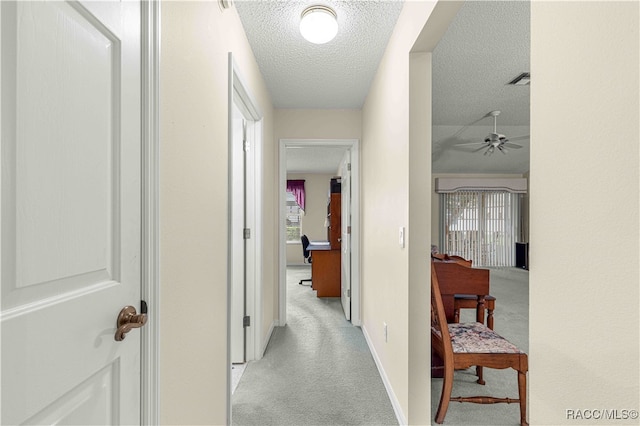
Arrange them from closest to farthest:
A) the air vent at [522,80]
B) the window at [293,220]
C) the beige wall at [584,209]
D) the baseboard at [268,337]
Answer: the beige wall at [584,209], the baseboard at [268,337], the air vent at [522,80], the window at [293,220]

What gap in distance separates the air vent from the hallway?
296 cm

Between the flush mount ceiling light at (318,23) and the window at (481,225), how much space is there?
6.16 metres

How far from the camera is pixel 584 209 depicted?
1.96ft

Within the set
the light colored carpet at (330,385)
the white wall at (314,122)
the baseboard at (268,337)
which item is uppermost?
the white wall at (314,122)

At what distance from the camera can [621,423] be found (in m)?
0.53

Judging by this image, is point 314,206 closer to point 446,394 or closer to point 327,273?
point 327,273

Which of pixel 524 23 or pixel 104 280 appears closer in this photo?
pixel 104 280

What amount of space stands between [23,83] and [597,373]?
1131 millimetres

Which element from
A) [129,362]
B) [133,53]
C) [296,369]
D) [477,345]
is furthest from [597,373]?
[296,369]

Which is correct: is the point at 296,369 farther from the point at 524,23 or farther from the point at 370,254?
the point at 524,23

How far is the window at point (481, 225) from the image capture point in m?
7.34

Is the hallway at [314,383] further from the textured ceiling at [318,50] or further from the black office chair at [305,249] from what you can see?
the black office chair at [305,249]

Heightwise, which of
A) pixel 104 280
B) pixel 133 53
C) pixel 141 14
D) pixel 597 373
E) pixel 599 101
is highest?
pixel 141 14

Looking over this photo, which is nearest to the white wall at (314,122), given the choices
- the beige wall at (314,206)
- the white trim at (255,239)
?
the white trim at (255,239)
